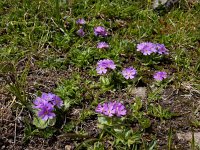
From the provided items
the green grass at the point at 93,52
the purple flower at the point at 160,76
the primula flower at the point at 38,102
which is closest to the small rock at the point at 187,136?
the green grass at the point at 93,52

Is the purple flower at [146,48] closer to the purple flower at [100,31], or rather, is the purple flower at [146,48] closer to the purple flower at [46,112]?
the purple flower at [100,31]

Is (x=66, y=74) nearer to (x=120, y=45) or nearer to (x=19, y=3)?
(x=120, y=45)

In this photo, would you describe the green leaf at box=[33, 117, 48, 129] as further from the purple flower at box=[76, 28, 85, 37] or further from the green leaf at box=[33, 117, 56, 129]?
→ the purple flower at box=[76, 28, 85, 37]

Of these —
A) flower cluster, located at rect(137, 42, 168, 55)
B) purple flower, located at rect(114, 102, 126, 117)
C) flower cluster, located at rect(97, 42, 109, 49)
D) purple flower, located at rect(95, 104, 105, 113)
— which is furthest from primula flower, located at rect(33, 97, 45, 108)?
flower cluster, located at rect(137, 42, 168, 55)

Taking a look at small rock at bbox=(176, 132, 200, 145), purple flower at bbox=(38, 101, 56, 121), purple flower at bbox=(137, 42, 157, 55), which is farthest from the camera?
purple flower at bbox=(137, 42, 157, 55)

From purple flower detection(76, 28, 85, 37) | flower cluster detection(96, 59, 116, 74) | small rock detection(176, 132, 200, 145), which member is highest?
purple flower detection(76, 28, 85, 37)

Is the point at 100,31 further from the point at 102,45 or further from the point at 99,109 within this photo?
the point at 99,109

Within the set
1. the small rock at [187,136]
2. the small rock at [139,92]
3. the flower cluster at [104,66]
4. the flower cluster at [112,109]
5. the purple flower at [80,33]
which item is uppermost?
the purple flower at [80,33]
